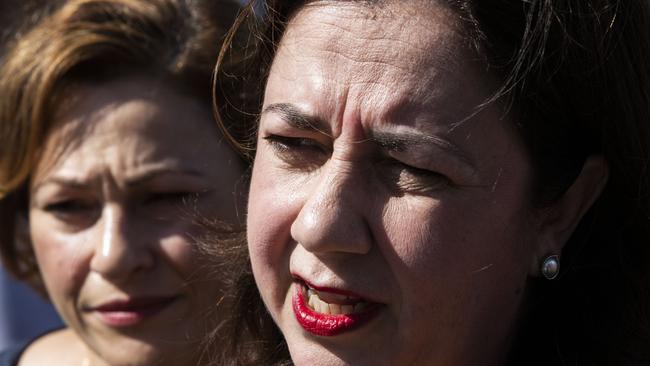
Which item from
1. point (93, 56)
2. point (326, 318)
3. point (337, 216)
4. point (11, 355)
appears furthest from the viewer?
point (11, 355)

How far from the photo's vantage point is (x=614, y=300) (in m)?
2.02

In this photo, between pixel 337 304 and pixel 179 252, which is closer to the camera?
pixel 337 304

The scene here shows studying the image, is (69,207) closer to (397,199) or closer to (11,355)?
(11,355)

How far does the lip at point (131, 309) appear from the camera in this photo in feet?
9.20

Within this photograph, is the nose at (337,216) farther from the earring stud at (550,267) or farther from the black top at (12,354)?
the black top at (12,354)

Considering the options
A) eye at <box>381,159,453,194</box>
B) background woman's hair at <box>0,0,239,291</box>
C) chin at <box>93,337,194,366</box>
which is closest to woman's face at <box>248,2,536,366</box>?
eye at <box>381,159,453,194</box>

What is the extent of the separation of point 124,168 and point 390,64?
1.20m

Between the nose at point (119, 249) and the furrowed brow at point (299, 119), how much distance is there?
97cm

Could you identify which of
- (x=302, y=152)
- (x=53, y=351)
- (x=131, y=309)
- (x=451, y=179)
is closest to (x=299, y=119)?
(x=302, y=152)

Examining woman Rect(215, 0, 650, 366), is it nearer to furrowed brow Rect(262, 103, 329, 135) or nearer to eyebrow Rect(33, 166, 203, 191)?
furrowed brow Rect(262, 103, 329, 135)

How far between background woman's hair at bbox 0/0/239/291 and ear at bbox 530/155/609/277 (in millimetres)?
1311

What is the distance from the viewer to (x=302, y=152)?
193cm

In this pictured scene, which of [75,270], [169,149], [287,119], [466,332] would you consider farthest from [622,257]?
[75,270]

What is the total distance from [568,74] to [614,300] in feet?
1.68
